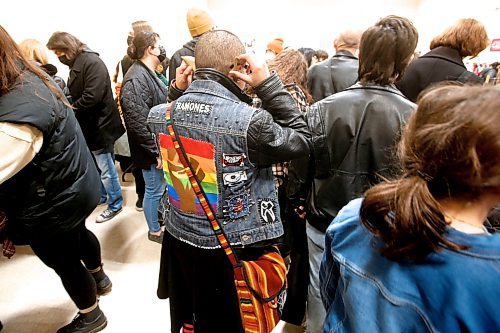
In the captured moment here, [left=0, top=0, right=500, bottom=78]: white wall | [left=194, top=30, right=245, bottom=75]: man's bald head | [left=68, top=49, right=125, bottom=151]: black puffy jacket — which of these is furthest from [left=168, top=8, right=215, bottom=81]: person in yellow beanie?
[left=194, top=30, right=245, bottom=75]: man's bald head

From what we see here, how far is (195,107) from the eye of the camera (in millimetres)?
998

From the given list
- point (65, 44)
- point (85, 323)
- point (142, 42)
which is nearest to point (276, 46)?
point (142, 42)

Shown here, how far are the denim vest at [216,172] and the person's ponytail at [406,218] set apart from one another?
1.70 ft

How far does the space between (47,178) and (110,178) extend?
5.04 feet

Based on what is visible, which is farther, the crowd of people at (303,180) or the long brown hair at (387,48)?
the long brown hair at (387,48)

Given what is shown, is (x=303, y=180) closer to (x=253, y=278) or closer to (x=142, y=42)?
(x=253, y=278)

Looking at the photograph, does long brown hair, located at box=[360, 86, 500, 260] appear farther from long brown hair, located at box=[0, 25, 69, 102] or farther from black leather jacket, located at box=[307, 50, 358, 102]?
black leather jacket, located at box=[307, 50, 358, 102]

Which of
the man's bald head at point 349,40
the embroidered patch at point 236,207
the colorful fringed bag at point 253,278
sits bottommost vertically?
the colorful fringed bag at point 253,278

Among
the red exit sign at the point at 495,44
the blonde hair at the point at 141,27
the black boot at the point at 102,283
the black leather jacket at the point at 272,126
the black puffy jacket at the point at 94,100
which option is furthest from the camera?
the red exit sign at the point at 495,44

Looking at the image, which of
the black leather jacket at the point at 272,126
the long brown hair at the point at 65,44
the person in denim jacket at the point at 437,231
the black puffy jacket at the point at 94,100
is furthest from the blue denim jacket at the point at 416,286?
the long brown hair at the point at 65,44

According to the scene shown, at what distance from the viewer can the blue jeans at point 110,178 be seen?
2656 millimetres

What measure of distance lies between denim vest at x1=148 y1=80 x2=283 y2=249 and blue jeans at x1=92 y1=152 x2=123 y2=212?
176 centimetres

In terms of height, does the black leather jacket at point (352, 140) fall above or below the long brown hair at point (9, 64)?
below

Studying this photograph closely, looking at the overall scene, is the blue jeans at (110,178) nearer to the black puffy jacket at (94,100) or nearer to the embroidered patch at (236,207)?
the black puffy jacket at (94,100)
